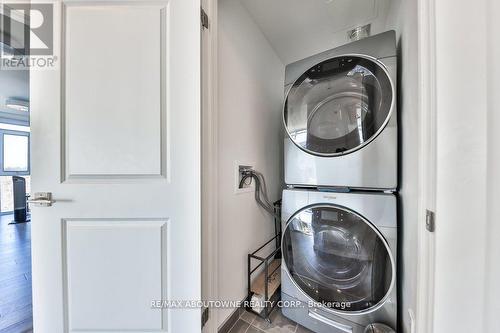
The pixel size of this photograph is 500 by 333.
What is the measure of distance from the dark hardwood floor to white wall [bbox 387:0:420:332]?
7.24 feet

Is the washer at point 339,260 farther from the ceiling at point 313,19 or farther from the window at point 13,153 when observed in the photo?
the window at point 13,153

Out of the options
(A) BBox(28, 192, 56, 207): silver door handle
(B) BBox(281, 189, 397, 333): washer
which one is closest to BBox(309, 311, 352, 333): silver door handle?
(B) BBox(281, 189, 397, 333): washer

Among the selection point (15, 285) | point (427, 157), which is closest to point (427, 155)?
point (427, 157)

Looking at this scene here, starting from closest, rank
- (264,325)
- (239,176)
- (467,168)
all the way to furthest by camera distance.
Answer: (467,168) → (264,325) → (239,176)

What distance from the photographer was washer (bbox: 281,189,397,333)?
3.01 feet

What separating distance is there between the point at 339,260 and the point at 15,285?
2619mm

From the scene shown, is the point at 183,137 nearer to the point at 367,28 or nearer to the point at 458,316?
the point at 458,316

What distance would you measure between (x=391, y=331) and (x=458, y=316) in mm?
488

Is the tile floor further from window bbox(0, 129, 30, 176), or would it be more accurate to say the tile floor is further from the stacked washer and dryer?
window bbox(0, 129, 30, 176)

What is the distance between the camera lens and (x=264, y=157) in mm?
1595

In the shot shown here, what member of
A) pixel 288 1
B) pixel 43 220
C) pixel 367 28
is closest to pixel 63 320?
pixel 43 220

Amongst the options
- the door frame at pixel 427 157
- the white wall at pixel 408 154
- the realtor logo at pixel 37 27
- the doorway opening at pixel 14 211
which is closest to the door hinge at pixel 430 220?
the door frame at pixel 427 157

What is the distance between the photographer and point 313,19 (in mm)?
1392

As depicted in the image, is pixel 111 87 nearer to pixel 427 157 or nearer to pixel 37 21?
pixel 37 21
